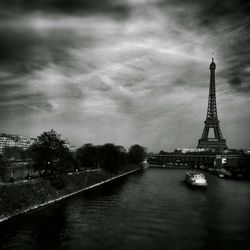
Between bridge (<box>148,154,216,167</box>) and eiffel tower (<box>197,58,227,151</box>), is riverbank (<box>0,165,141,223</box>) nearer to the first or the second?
eiffel tower (<box>197,58,227,151</box>)

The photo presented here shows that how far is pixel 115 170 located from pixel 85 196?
Result: 117 ft

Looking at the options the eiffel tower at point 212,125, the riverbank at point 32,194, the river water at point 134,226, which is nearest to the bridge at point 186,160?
the eiffel tower at point 212,125

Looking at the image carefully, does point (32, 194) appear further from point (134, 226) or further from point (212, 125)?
point (212, 125)

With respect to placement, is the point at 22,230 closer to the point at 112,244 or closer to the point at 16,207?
the point at 16,207

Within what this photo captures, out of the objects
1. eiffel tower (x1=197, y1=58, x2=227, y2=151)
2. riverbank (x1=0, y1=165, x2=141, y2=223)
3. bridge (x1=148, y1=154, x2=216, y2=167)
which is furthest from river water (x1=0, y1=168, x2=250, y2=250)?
bridge (x1=148, y1=154, x2=216, y2=167)

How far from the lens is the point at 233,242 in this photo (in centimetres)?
2261

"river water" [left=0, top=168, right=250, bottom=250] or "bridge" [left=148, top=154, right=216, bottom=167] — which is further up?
"bridge" [left=148, top=154, right=216, bottom=167]

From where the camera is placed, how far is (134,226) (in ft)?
88.5

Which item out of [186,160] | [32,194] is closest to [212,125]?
[186,160]

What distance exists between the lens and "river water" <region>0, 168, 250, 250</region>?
73.3ft

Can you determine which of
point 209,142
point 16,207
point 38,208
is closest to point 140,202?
point 38,208

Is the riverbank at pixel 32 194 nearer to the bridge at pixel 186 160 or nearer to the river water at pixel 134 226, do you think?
the river water at pixel 134 226

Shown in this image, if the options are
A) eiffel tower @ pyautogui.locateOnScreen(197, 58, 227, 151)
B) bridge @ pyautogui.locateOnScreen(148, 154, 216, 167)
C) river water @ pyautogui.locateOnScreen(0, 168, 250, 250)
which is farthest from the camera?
bridge @ pyautogui.locateOnScreen(148, 154, 216, 167)

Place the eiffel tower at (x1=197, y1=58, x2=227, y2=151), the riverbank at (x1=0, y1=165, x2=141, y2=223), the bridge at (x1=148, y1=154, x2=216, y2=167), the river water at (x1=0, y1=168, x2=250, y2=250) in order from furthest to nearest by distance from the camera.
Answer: the bridge at (x1=148, y1=154, x2=216, y2=167)
the eiffel tower at (x1=197, y1=58, x2=227, y2=151)
the riverbank at (x1=0, y1=165, x2=141, y2=223)
the river water at (x1=0, y1=168, x2=250, y2=250)
